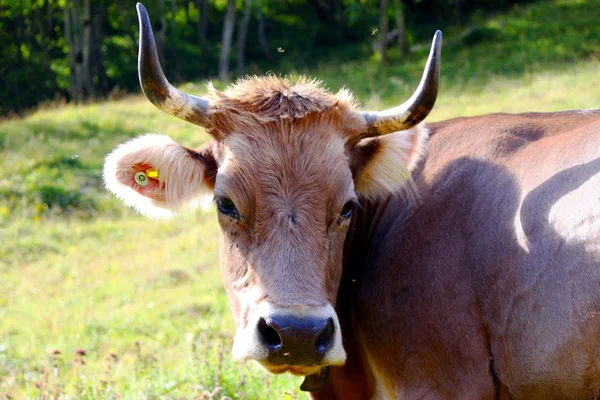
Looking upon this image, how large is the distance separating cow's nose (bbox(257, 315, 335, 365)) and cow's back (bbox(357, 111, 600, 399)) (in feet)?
2.08

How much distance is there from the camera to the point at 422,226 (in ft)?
14.3

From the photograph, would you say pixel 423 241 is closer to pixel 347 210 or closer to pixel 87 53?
pixel 347 210

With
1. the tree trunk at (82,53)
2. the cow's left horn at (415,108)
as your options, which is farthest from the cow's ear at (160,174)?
the tree trunk at (82,53)

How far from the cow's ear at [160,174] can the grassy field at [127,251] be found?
816 millimetres

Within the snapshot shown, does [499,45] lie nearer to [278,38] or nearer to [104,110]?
[104,110]

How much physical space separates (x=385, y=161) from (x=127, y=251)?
9990 mm

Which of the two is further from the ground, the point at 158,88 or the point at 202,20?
the point at 158,88

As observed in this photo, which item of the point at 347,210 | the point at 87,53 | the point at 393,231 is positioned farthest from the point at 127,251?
the point at 87,53

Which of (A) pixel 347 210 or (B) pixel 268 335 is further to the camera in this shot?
(A) pixel 347 210

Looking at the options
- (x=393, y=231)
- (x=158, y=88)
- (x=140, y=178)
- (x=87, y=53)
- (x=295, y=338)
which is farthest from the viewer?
(x=87, y=53)

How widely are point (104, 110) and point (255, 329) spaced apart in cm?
2210

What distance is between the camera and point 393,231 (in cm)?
456

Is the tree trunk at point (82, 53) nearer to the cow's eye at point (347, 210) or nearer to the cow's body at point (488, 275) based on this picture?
the cow's body at point (488, 275)

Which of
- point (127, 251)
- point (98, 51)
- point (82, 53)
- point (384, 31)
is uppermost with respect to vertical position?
point (384, 31)
